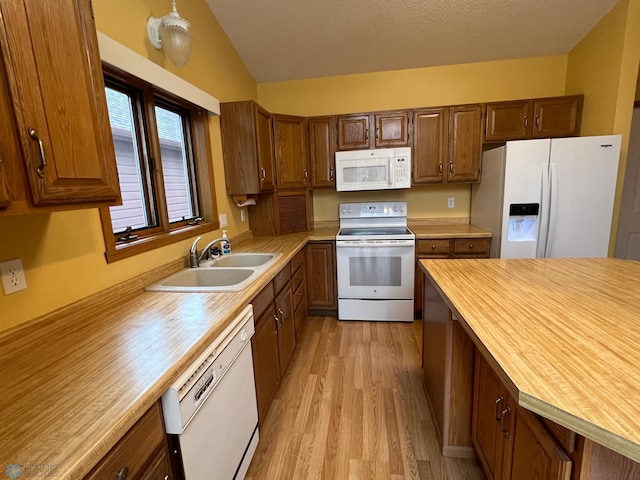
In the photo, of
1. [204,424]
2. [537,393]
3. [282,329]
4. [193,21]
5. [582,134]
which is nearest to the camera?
[537,393]

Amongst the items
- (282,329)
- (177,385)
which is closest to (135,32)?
→ (177,385)

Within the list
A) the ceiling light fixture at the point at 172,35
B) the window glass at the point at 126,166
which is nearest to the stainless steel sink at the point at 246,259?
the window glass at the point at 126,166

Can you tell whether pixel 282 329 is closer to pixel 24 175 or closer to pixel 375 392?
pixel 375 392

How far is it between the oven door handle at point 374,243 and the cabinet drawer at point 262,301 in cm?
120

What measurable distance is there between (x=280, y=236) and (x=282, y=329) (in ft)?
4.00

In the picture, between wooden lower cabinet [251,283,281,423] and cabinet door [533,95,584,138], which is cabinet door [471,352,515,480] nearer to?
wooden lower cabinet [251,283,281,423]

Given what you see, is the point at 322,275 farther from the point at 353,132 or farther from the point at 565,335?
the point at 565,335

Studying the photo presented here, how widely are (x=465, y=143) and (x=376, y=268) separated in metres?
1.53

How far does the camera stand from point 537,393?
0.64 meters

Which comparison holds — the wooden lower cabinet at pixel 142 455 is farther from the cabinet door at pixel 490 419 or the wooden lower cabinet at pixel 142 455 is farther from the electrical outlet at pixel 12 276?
the cabinet door at pixel 490 419

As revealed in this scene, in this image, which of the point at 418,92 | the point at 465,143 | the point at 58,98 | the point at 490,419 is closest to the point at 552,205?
the point at 465,143

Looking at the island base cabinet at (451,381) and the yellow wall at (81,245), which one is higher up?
the yellow wall at (81,245)

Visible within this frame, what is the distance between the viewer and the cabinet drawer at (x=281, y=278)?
187 centimetres

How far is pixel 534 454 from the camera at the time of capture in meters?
0.81
